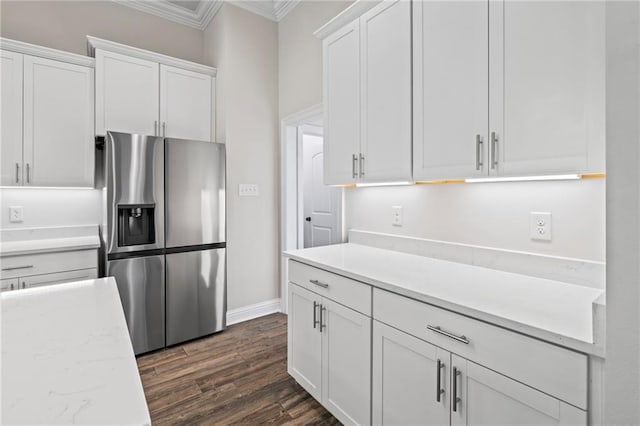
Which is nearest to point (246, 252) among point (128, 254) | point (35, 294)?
point (128, 254)

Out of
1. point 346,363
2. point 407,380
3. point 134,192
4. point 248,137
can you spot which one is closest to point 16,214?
point 134,192

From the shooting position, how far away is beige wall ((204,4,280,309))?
3.15 meters

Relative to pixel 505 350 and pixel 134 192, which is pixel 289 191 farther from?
pixel 505 350

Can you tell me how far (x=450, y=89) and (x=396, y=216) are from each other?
88 centimetres

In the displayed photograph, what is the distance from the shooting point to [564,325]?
926 mm

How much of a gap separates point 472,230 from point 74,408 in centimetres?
173

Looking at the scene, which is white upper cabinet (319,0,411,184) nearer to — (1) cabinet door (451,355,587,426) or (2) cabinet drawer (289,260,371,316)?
(2) cabinet drawer (289,260,371,316)

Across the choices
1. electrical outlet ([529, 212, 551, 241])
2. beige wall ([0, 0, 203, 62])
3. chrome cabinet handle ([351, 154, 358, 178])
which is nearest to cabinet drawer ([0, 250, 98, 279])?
beige wall ([0, 0, 203, 62])

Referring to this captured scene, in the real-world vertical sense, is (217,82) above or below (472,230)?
above

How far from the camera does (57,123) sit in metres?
2.55

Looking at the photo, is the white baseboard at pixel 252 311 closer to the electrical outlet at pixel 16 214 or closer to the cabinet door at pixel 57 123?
the cabinet door at pixel 57 123

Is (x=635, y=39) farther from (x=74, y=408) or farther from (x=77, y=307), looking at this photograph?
(x=77, y=307)

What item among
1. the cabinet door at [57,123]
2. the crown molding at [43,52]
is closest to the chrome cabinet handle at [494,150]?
the cabinet door at [57,123]

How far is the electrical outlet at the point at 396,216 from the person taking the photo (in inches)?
83.4
